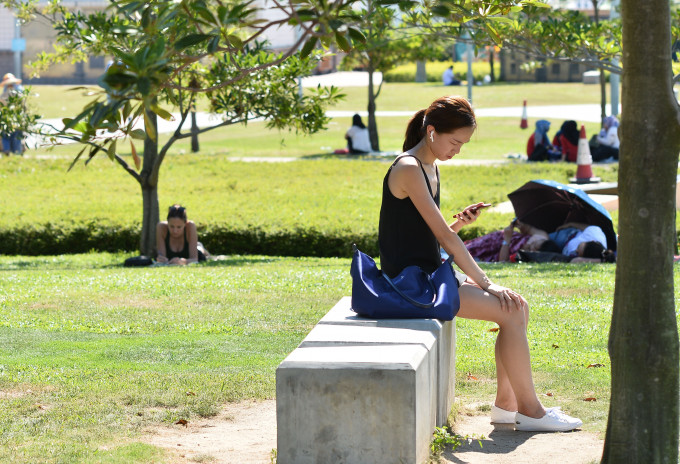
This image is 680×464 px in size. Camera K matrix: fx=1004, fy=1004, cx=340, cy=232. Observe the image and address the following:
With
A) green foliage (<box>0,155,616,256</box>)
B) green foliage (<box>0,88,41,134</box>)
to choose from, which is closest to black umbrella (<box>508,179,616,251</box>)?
green foliage (<box>0,155,616,256</box>)

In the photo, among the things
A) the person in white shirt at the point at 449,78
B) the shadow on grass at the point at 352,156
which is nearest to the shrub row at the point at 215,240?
the shadow on grass at the point at 352,156

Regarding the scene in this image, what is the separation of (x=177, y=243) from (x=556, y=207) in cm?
446

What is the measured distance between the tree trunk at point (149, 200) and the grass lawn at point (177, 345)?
2.12 metres

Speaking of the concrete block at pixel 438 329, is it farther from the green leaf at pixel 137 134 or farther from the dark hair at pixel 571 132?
the dark hair at pixel 571 132

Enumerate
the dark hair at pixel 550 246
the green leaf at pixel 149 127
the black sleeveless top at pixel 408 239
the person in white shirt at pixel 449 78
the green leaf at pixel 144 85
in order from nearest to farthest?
the green leaf at pixel 144 85, the green leaf at pixel 149 127, the black sleeveless top at pixel 408 239, the dark hair at pixel 550 246, the person in white shirt at pixel 449 78

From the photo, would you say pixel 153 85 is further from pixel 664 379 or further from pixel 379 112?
pixel 379 112

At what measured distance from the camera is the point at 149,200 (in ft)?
41.1

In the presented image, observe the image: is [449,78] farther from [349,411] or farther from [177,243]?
[349,411]

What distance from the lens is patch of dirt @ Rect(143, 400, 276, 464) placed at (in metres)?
4.36

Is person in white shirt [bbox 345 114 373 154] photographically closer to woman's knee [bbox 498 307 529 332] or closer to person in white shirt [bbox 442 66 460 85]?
woman's knee [bbox 498 307 529 332]

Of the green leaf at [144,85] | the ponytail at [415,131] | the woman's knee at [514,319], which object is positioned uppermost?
the green leaf at [144,85]

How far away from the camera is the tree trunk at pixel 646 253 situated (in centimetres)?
362

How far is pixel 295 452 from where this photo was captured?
3.88 meters

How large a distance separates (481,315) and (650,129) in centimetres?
136
